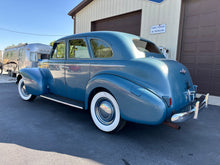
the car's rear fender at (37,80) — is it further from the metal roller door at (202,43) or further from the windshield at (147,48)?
the metal roller door at (202,43)

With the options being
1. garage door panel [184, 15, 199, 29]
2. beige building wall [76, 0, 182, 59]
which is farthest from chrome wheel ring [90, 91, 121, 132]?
garage door panel [184, 15, 199, 29]

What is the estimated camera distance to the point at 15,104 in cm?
438

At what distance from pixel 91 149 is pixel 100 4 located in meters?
9.41

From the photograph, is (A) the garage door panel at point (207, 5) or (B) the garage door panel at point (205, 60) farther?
(B) the garage door panel at point (205, 60)

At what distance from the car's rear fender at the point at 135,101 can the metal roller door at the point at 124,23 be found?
6372mm

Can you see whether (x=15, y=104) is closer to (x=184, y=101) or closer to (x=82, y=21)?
(x=184, y=101)

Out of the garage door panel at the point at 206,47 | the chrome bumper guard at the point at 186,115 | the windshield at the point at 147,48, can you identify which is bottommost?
the chrome bumper guard at the point at 186,115

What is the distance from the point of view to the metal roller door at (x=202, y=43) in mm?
5906

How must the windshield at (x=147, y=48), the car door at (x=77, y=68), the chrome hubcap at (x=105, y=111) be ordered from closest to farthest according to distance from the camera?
the chrome hubcap at (x=105, y=111)
the windshield at (x=147, y=48)
the car door at (x=77, y=68)

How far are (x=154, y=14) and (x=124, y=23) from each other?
1957 millimetres

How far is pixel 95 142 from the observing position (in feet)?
7.89

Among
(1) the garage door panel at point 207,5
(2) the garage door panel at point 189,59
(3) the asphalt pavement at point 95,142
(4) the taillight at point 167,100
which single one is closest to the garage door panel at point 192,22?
(1) the garage door panel at point 207,5

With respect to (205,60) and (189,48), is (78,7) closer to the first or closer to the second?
(189,48)

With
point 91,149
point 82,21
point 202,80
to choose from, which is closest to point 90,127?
point 91,149
